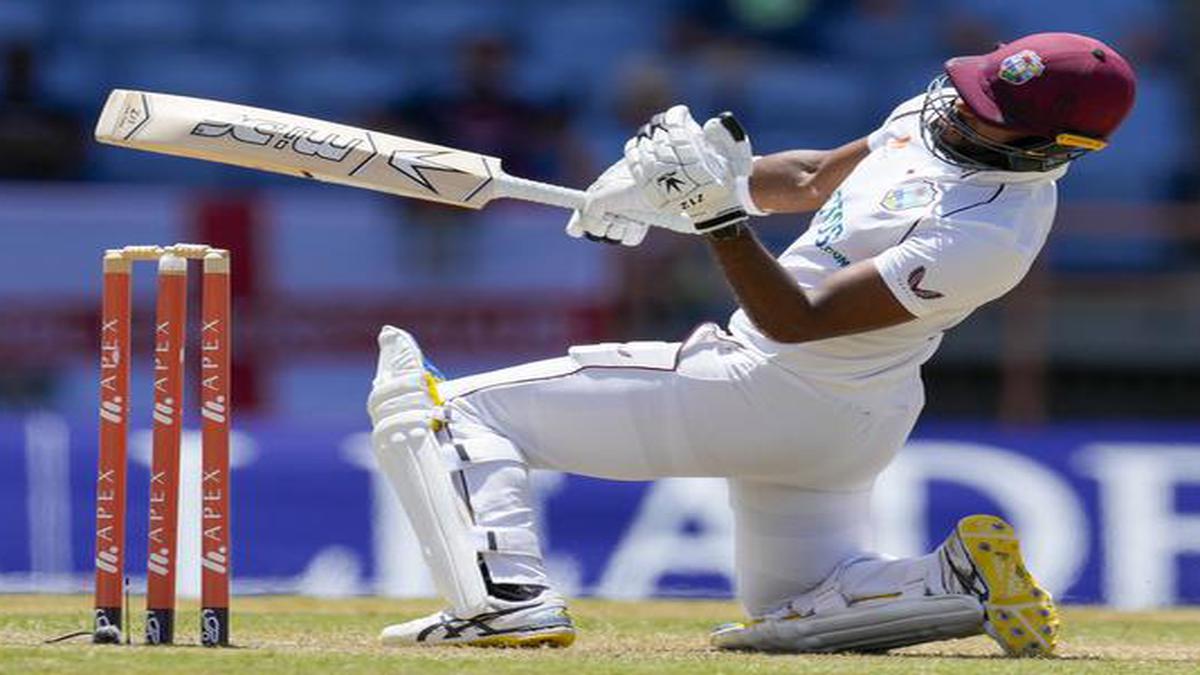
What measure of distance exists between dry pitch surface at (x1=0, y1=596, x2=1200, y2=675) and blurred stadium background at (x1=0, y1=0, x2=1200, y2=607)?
1040 mm

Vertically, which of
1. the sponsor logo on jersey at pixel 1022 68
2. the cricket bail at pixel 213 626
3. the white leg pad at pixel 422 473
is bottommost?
the cricket bail at pixel 213 626

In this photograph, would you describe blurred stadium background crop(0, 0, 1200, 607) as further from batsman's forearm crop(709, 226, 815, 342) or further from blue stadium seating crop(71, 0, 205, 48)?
batsman's forearm crop(709, 226, 815, 342)

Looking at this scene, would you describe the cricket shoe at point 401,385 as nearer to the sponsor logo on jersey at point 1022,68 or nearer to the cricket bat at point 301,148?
the cricket bat at point 301,148

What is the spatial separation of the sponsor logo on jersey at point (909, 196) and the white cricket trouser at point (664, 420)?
334 millimetres

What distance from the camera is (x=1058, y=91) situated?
406 centimetres

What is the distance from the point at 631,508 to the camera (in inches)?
270

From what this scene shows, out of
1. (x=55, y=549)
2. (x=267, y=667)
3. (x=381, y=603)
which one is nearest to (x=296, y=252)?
(x=55, y=549)

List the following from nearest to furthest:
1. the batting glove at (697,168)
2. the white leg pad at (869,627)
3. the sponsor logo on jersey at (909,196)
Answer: the batting glove at (697,168)
the sponsor logo on jersey at (909,196)
the white leg pad at (869,627)

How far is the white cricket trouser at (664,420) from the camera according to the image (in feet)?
13.7

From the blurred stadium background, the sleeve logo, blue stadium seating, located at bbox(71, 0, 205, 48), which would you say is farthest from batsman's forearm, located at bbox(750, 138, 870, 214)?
blue stadium seating, located at bbox(71, 0, 205, 48)

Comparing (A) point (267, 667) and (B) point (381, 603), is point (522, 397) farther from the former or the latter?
(B) point (381, 603)

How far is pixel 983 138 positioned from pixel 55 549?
3.65 metres

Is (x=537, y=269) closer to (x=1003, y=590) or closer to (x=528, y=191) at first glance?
(x=528, y=191)

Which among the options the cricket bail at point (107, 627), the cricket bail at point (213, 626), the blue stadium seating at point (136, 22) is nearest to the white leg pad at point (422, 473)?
the cricket bail at point (213, 626)
